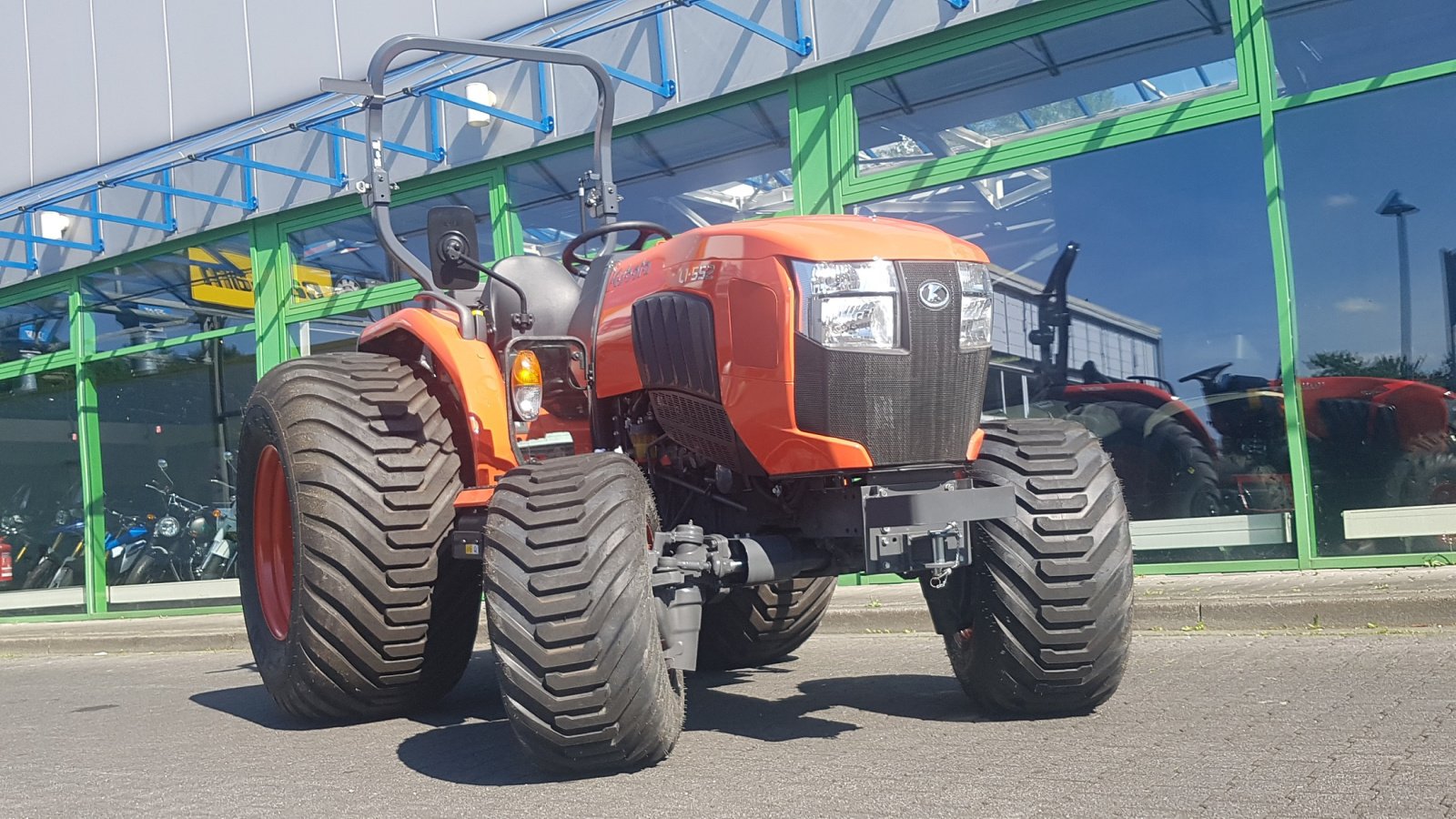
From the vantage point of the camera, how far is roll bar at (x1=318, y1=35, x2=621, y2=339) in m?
5.62

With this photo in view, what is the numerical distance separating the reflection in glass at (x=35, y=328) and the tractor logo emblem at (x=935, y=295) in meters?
13.4

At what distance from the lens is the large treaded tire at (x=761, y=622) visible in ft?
20.7

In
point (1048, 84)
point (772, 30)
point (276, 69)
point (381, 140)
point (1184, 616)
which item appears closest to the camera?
point (381, 140)

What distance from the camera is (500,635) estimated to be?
3.99 meters

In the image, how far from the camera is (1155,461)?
894 centimetres

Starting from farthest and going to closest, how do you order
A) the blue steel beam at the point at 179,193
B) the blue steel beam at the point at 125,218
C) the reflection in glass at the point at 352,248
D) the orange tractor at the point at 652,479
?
the blue steel beam at the point at 125,218 → the blue steel beam at the point at 179,193 → the reflection in glass at the point at 352,248 → the orange tractor at the point at 652,479

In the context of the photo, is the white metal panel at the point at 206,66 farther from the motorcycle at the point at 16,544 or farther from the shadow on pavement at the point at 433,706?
the shadow on pavement at the point at 433,706

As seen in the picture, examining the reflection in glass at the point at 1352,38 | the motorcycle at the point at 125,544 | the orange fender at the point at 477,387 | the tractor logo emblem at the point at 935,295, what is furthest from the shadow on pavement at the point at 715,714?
the motorcycle at the point at 125,544

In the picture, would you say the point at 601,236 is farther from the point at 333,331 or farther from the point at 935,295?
the point at 333,331

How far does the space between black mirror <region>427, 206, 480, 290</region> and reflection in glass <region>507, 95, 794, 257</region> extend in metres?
4.71

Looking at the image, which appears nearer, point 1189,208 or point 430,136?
point 1189,208

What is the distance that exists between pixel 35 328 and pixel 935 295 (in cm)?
1417

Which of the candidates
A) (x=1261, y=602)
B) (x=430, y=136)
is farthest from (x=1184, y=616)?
(x=430, y=136)

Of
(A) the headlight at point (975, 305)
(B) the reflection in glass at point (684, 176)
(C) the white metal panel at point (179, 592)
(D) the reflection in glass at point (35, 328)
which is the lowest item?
(C) the white metal panel at point (179, 592)
